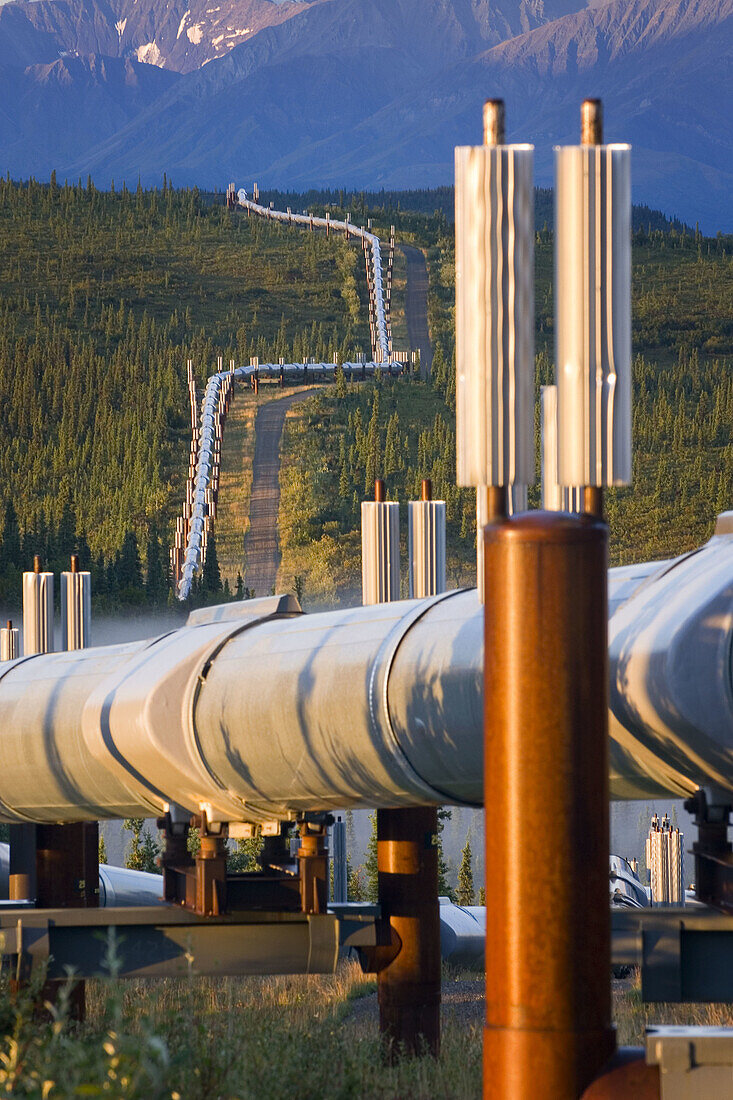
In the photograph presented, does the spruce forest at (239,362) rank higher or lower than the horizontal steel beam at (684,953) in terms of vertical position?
higher

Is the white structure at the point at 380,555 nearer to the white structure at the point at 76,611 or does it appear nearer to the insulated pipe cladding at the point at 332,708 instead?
the insulated pipe cladding at the point at 332,708

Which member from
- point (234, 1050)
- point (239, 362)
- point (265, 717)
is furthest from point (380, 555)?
point (239, 362)

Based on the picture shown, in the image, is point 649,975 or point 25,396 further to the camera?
point 25,396

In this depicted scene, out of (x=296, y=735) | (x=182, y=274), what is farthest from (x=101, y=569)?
(x=182, y=274)

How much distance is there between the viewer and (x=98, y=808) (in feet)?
43.3

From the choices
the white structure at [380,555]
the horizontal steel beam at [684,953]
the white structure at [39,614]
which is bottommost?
the horizontal steel beam at [684,953]

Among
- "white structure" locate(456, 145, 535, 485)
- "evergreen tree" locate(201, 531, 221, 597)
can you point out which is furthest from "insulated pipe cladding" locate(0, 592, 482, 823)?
"evergreen tree" locate(201, 531, 221, 597)

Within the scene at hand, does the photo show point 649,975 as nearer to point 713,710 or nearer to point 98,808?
point 713,710

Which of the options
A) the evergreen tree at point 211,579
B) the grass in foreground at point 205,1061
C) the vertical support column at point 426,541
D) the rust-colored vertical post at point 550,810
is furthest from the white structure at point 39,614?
the evergreen tree at point 211,579

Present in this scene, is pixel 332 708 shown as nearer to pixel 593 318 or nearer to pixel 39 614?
pixel 593 318

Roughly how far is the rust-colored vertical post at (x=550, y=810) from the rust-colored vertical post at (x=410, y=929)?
20.8 ft

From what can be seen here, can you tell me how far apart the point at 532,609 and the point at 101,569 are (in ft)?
137

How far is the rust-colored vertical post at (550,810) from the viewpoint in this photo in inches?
277

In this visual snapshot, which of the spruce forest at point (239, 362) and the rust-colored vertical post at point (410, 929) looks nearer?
the rust-colored vertical post at point (410, 929)
